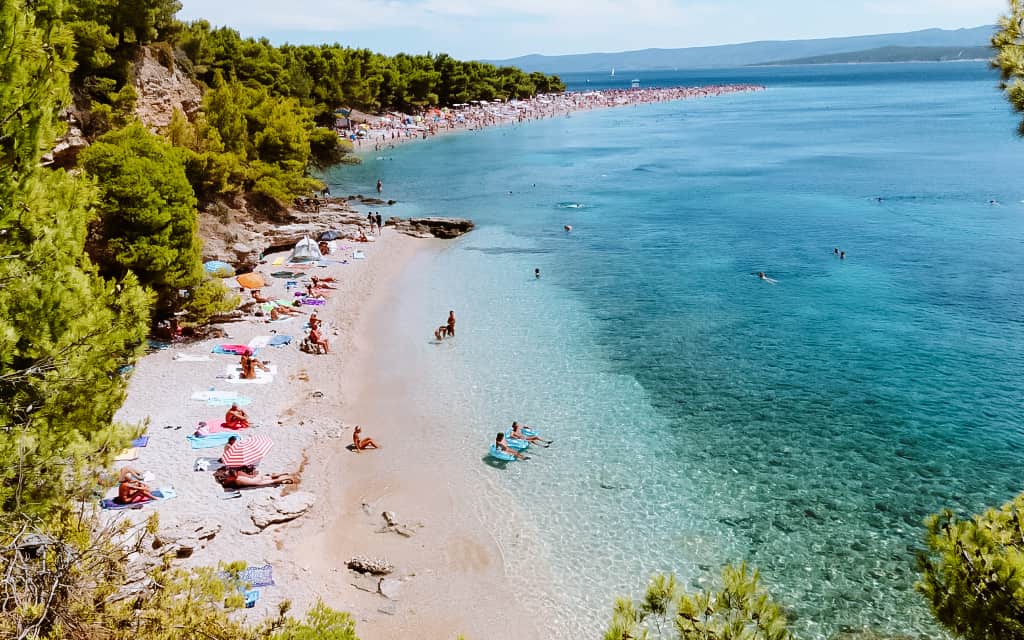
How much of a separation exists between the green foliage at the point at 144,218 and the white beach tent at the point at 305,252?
1308 cm

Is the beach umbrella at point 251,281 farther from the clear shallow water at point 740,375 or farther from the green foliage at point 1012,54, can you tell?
the green foliage at point 1012,54

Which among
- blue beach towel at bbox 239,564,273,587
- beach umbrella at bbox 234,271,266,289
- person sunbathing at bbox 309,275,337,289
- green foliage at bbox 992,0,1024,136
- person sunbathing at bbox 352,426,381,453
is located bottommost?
blue beach towel at bbox 239,564,273,587

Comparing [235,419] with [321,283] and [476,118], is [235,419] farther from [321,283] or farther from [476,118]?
[476,118]

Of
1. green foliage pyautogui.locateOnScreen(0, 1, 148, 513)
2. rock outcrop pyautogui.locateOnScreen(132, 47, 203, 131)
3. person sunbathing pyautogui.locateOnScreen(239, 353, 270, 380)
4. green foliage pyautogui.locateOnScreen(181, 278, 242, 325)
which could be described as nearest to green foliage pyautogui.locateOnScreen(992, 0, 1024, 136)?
green foliage pyautogui.locateOnScreen(0, 1, 148, 513)

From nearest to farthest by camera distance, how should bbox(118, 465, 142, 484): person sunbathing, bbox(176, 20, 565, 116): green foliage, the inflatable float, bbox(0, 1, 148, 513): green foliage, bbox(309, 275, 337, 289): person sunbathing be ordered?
bbox(0, 1, 148, 513): green foliage
bbox(118, 465, 142, 484): person sunbathing
the inflatable float
bbox(309, 275, 337, 289): person sunbathing
bbox(176, 20, 565, 116): green foliage

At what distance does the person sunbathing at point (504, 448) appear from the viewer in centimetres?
2052

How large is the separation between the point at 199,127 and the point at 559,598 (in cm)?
3769

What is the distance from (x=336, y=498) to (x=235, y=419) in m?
5.02

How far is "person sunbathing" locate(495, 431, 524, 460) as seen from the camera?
2052 centimetres

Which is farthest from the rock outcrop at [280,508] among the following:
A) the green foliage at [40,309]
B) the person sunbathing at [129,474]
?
the green foliage at [40,309]

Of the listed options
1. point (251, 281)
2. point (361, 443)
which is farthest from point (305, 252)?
point (361, 443)

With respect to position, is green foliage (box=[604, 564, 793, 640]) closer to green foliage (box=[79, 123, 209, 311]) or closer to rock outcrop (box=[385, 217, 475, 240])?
green foliage (box=[79, 123, 209, 311])

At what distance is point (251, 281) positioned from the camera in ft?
111

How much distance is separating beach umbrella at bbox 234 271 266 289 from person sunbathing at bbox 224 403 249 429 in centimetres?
1366
